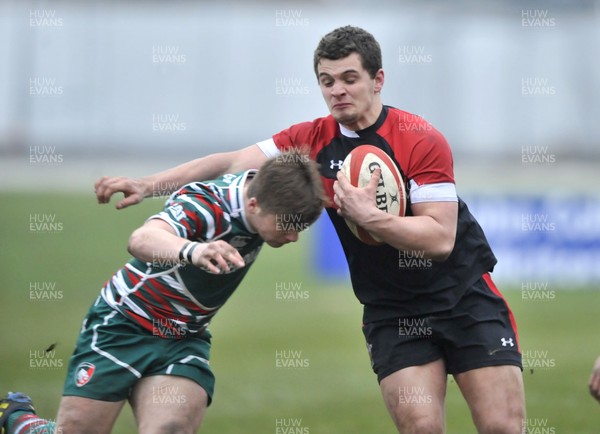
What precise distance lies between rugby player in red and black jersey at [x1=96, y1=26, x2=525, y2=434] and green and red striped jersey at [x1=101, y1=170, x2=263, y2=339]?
420 millimetres

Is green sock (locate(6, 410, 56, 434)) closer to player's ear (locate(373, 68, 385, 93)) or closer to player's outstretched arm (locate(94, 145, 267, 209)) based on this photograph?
player's outstretched arm (locate(94, 145, 267, 209))

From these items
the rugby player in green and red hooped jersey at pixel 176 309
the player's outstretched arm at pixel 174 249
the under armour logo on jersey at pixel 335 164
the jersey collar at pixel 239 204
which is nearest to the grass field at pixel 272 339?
the rugby player in green and red hooped jersey at pixel 176 309

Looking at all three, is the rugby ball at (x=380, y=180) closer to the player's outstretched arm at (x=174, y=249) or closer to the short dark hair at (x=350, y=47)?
the short dark hair at (x=350, y=47)

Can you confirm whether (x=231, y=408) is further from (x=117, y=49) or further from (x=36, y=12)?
(x=36, y=12)

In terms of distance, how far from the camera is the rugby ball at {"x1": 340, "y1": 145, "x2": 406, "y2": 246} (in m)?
5.10

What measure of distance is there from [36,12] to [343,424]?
65.2ft

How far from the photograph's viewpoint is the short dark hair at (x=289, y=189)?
4695mm

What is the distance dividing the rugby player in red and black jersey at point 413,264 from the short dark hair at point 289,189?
0.81 ft

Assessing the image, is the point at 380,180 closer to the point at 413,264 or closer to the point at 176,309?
the point at 413,264

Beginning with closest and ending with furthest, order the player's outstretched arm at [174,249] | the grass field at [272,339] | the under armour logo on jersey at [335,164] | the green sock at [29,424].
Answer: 1. the player's outstretched arm at [174,249]
2. the under armour logo on jersey at [335,164]
3. the green sock at [29,424]
4. the grass field at [272,339]

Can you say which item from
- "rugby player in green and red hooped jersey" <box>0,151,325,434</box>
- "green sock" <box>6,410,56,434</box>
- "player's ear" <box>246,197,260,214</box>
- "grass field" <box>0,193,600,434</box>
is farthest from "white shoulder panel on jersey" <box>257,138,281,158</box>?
"grass field" <box>0,193,600,434</box>

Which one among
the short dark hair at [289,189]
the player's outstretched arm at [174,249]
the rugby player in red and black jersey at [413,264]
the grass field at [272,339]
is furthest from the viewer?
the grass field at [272,339]

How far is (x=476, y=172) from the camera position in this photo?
21734mm

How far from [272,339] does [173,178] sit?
7.09 meters
